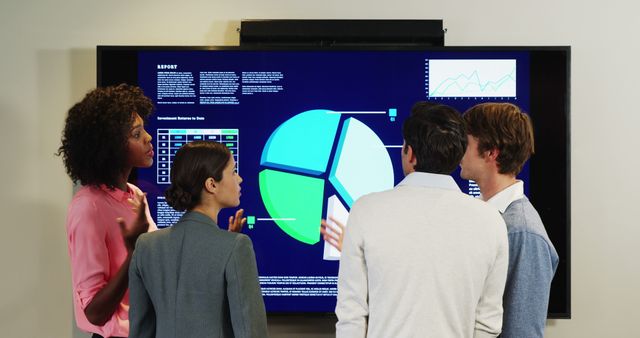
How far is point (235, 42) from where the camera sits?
11.4ft

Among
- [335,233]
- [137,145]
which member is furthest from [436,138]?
[335,233]

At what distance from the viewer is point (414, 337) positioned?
1.73 metres

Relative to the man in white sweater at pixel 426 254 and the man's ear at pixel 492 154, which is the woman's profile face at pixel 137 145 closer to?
the man in white sweater at pixel 426 254

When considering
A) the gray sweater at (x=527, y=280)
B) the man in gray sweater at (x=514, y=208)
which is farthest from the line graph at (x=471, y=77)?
the gray sweater at (x=527, y=280)

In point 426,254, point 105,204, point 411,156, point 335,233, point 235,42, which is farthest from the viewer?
point 235,42

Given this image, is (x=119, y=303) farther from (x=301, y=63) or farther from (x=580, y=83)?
(x=580, y=83)

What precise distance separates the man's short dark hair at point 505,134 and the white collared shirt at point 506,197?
7 cm

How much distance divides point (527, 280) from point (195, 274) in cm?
97

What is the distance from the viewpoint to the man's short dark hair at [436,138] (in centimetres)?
183

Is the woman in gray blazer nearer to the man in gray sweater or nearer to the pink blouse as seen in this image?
the pink blouse

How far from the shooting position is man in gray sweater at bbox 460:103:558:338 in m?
1.91

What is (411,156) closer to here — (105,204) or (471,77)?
(105,204)

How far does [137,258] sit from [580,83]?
254 cm

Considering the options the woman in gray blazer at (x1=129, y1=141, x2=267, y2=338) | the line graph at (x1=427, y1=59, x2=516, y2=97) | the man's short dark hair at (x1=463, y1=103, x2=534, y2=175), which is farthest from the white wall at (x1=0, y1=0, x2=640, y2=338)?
the woman in gray blazer at (x1=129, y1=141, x2=267, y2=338)
